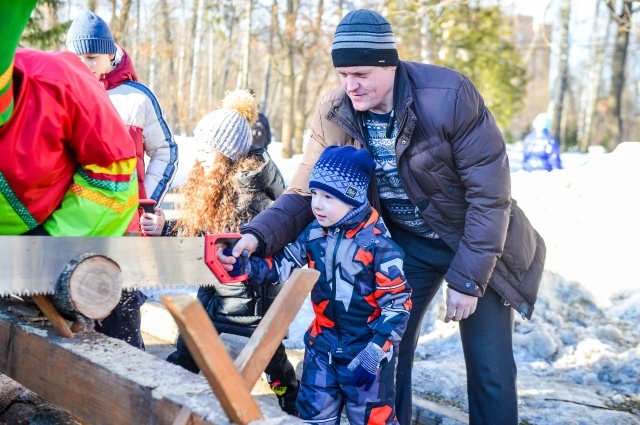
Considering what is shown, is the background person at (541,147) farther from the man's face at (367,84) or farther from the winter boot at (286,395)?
the man's face at (367,84)

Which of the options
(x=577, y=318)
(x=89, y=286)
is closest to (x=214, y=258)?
(x=89, y=286)

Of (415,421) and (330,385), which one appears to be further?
(415,421)

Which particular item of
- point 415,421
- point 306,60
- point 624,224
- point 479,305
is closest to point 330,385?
point 479,305

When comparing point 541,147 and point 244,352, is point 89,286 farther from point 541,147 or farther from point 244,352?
point 541,147

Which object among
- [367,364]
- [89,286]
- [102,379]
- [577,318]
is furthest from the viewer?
[577,318]

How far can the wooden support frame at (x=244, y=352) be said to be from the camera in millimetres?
2117

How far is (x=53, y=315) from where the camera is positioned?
3.05 meters

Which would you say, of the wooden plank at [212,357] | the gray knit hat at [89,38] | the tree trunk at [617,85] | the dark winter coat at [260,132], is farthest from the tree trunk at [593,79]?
the wooden plank at [212,357]

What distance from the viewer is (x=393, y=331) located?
330cm

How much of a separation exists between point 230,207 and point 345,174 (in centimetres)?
131

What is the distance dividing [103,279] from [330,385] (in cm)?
114

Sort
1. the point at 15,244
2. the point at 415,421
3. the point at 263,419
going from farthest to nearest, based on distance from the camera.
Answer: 1. the point at 415,421
2. the point at 15,244
3. the point at 263,419

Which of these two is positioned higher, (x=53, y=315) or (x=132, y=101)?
(x=132, y=101)

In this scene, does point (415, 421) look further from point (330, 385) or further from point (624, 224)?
point (624, 224)
